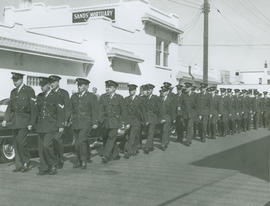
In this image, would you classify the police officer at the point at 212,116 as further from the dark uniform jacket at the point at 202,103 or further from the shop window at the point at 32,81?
the shop window at the point at 32,81

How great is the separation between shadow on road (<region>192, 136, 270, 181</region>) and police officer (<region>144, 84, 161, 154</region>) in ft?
5.61

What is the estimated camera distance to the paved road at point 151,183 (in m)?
6.16

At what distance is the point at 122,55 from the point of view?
21734 mm

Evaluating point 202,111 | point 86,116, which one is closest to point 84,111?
point 86,116

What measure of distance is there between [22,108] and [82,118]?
1.26 metres

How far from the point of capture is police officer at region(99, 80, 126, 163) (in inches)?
388

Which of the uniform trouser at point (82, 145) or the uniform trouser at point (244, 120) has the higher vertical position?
the uniform trouser at point (244, 120)

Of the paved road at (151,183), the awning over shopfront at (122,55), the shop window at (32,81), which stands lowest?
the paved road at (151,183)

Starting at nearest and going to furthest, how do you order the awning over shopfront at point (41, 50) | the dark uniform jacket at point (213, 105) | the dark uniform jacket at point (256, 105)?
the awning over shopfront at point (41, 50) < the dark uniform jacket at point (213, 105) < the dark uniform jacket at point (256, 105)

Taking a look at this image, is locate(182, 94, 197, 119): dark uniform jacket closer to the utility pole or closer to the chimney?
Result: the utility pole

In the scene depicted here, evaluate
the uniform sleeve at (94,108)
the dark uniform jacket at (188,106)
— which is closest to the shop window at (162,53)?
the dark uniform jacket at (188,106)

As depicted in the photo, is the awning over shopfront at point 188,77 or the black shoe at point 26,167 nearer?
the black shoe at point 26,167

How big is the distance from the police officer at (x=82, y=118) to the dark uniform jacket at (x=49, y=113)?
0.61 metres

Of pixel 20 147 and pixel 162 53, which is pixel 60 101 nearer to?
pixel 20 147
